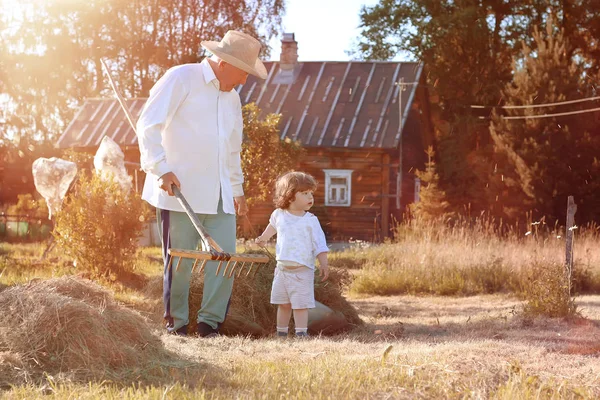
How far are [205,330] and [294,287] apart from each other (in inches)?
30.5

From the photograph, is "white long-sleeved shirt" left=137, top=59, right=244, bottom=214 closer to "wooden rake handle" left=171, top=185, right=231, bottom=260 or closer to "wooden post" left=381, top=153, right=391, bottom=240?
"wooden rake handle" left=171, top=185, right=231, bottom=260

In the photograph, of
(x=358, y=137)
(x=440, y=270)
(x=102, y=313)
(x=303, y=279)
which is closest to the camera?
(x=102, y=313)

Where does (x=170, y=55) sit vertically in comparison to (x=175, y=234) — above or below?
above

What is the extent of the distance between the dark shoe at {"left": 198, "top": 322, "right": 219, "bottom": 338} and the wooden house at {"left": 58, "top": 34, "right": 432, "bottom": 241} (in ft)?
52.1

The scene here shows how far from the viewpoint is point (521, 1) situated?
99.5 ft

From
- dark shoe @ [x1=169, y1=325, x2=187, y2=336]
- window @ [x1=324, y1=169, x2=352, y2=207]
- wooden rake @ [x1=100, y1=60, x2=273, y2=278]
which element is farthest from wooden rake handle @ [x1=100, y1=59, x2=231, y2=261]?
window @ [x1=324, y1=169, x2=352, y2=207]

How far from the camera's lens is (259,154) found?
17078mm

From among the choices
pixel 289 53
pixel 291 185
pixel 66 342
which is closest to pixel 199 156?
pixel 291 185

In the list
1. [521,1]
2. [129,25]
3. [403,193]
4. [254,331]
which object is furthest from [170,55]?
[254,331]

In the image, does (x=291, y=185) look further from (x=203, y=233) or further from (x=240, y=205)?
(x=203, y=233)

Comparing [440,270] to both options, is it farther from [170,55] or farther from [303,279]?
[170,55]

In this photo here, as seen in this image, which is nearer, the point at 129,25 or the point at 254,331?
the point at 254,331

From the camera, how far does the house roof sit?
74.3 feet

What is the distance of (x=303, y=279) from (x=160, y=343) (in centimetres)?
193
